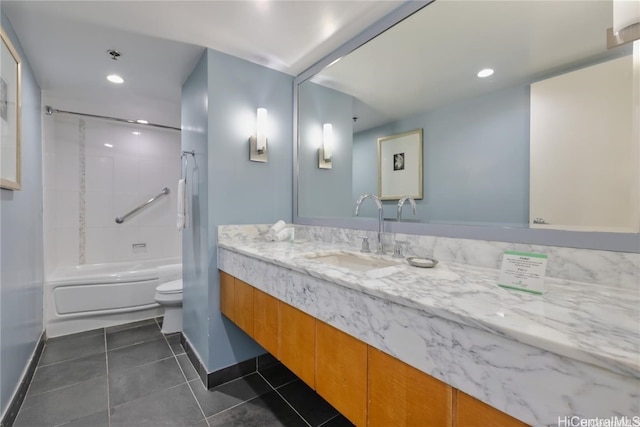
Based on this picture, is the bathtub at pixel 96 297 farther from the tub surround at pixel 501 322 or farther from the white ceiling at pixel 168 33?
the tub surround at pixel 501 322

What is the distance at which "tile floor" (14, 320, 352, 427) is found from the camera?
4.60 ft

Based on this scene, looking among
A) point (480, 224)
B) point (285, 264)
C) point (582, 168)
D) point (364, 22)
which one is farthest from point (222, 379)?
point (364, 22)

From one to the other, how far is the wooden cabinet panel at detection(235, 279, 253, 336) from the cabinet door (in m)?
0.80

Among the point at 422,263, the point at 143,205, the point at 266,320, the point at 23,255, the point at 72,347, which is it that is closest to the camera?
the point at 422,263

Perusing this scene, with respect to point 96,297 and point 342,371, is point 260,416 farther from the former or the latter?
point 96,297

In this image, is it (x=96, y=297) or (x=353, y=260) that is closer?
(x=353, y=260)

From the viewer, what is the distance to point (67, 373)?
180 cm

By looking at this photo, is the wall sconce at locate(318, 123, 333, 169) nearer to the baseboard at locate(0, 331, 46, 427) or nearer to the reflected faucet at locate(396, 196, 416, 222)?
the reflected faucet at locate(396, 196, 416, 222)

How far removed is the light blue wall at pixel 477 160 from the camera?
1.09 m

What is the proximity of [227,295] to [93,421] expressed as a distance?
86 cm

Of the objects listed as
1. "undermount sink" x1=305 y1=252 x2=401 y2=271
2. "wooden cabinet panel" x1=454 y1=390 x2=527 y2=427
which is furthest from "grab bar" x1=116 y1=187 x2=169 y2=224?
"wooden cabinet panel" x1=454 y1=390 x2=527 y2=427

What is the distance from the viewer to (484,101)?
1.21 metres

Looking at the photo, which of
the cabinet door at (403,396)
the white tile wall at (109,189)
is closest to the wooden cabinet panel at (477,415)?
the cabinet door at (403,396)

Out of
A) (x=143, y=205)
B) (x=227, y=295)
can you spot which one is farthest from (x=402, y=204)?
(x=143, y=205)
